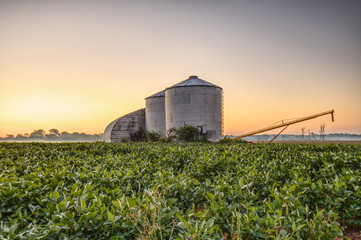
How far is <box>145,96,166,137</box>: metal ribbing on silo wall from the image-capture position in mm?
31891

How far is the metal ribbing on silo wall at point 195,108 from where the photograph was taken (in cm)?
2759

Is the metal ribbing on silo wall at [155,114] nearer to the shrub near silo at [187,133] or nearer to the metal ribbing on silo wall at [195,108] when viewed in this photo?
the metal ribbing on silo wall at [195,108]

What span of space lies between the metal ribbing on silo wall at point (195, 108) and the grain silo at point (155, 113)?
3.40 meters

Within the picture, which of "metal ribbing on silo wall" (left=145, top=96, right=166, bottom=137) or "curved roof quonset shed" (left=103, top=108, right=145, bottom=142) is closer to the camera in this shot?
"metal ribbing on silo wall" (left=145, top=96, right=166, bottom=137)

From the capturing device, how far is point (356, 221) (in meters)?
4.05

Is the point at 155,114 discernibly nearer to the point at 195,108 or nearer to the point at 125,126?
the point at 125,126

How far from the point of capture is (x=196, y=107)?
90.9 ft

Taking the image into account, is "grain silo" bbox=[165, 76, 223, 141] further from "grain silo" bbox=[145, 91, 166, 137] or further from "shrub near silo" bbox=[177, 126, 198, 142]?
"grain silo" bbox=[145, 91, 166, 137]

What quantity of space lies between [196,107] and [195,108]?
6.7 inches

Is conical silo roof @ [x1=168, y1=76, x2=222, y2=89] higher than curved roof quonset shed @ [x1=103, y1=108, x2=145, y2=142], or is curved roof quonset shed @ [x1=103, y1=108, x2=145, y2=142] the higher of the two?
conical silo roof @ [x1=168, y1=76, x2=222, y2=89]

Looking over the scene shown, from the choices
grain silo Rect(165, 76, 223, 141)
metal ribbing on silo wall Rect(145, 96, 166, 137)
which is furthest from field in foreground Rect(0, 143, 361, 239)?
metal ribbing on silo wall Rect(145, 96, 166, 137)

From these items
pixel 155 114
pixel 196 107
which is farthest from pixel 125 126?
pixel 196 107

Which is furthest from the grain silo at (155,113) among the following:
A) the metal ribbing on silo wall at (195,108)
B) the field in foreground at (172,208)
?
the field in foreground at (172,208)

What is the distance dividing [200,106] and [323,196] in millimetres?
23853
